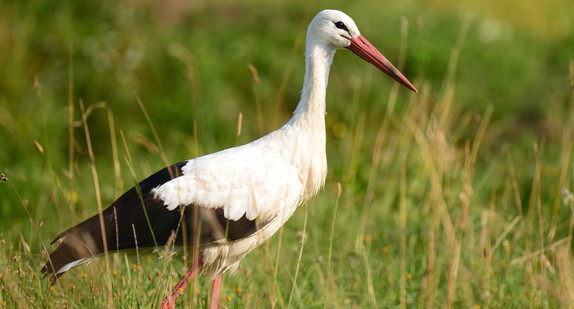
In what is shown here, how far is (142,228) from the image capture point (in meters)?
3.44

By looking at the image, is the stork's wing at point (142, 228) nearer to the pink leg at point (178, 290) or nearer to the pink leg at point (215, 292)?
the pink leg at point (178, 290)

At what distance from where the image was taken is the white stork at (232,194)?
3.41 meters

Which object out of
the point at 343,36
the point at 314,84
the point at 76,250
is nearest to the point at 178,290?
the point at 76,250

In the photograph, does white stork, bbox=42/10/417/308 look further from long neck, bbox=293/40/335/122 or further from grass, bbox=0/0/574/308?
grass, bbox=0/0/574/308

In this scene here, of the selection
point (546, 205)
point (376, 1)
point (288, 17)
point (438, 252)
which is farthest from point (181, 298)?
point (376, 1)

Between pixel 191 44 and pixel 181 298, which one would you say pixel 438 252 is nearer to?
pixel 181 298

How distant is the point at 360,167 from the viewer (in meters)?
5.42

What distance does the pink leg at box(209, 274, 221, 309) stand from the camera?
11.4ft

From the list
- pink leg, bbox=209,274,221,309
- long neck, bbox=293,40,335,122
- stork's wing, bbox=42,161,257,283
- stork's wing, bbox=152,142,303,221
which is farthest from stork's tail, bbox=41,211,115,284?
long neck, bbox=293,40,335,122

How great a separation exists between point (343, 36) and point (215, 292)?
53.3 inches

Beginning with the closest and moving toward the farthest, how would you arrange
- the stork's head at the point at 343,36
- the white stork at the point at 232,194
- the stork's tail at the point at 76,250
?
the stork's tail at the point at 76,250
the white stork at the point at 232,194
the stork's head at the point at 343,36

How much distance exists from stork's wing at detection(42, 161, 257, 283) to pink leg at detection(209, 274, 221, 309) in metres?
0.25

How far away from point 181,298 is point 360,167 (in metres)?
2.18

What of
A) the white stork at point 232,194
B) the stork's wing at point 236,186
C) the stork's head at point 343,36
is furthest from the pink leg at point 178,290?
the stork's head at point 343,36
